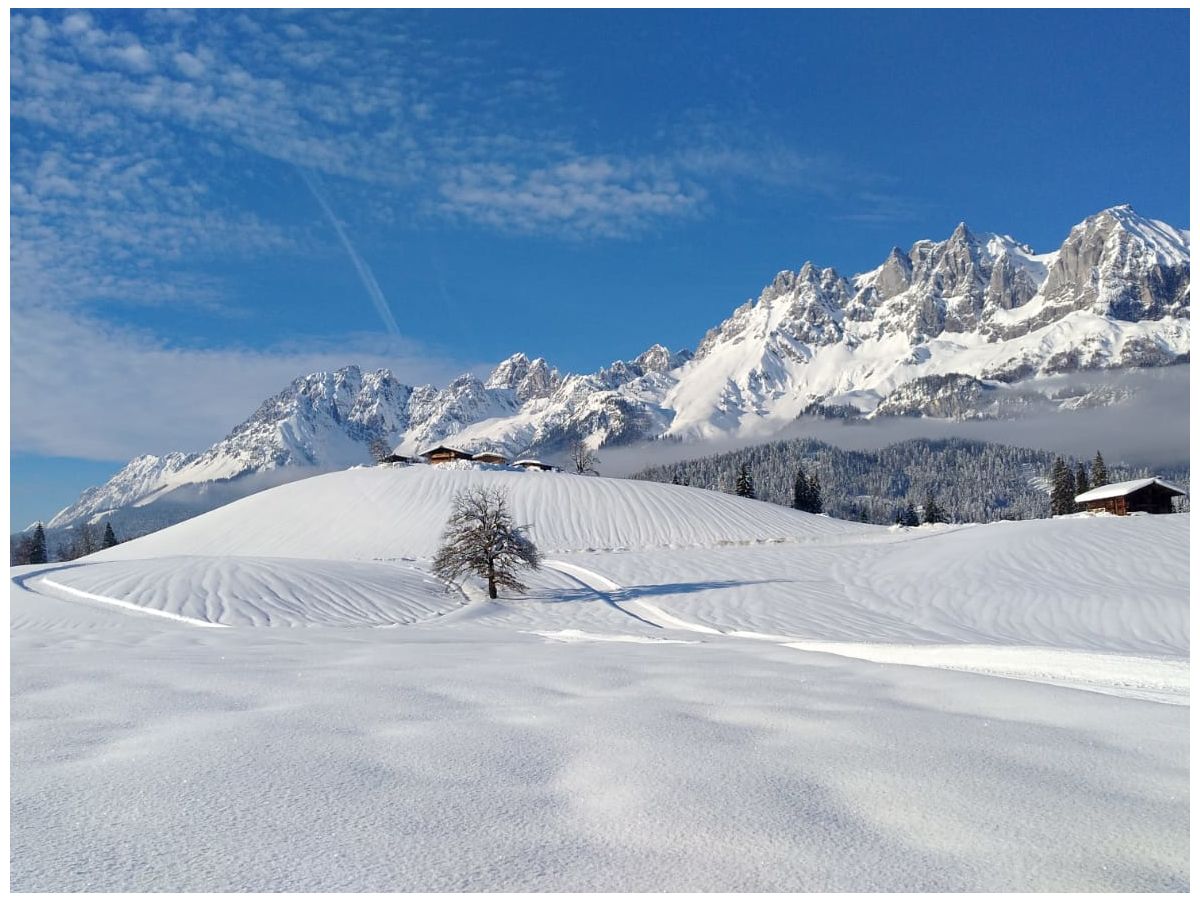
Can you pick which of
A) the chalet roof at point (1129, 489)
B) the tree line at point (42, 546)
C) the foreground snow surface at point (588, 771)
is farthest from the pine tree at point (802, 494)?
the foreground snow surface at point (588, 771)

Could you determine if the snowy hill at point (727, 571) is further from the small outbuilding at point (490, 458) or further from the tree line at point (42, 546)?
the tree line at point (42, 546)

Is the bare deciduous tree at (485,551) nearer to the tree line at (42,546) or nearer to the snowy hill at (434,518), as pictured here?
the snowy hill at (434,518)

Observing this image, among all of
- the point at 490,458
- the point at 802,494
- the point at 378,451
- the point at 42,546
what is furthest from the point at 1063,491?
the point at 42,546

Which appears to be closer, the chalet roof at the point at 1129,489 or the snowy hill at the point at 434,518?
the snowy hill at the point at 434,518

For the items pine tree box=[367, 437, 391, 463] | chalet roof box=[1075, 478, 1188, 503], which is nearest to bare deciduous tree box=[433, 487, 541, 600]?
chalet roof box=[1075, 478, 1188, 503]

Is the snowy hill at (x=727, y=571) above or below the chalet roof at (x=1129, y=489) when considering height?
below

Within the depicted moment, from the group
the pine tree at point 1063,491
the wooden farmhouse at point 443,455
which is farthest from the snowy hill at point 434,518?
the pine tree at point 1063,491

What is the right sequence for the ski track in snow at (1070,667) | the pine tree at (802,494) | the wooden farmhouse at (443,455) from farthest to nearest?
1. the pine tree at (802,494)
2. the wooden farmhouse at (443,455)
3. the ski track in snow at (1070,667)

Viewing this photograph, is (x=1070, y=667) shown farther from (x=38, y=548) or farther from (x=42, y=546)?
(x=42, y=546)

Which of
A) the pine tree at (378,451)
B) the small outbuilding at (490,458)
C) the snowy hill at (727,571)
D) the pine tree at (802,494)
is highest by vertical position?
the pine tree at (378,451)

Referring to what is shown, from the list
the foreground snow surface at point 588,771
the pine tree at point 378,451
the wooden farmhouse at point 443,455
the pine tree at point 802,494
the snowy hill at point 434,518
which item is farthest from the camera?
the pine tree at point 378,451

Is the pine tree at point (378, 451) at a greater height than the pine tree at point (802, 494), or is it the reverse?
the pine tree at point (378, 451)

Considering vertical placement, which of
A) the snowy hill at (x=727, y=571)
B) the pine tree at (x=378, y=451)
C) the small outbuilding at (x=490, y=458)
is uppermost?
the pine tree at (x=378, y=451)

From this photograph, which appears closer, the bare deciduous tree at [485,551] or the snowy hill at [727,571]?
the snowy hill at [727,571]
